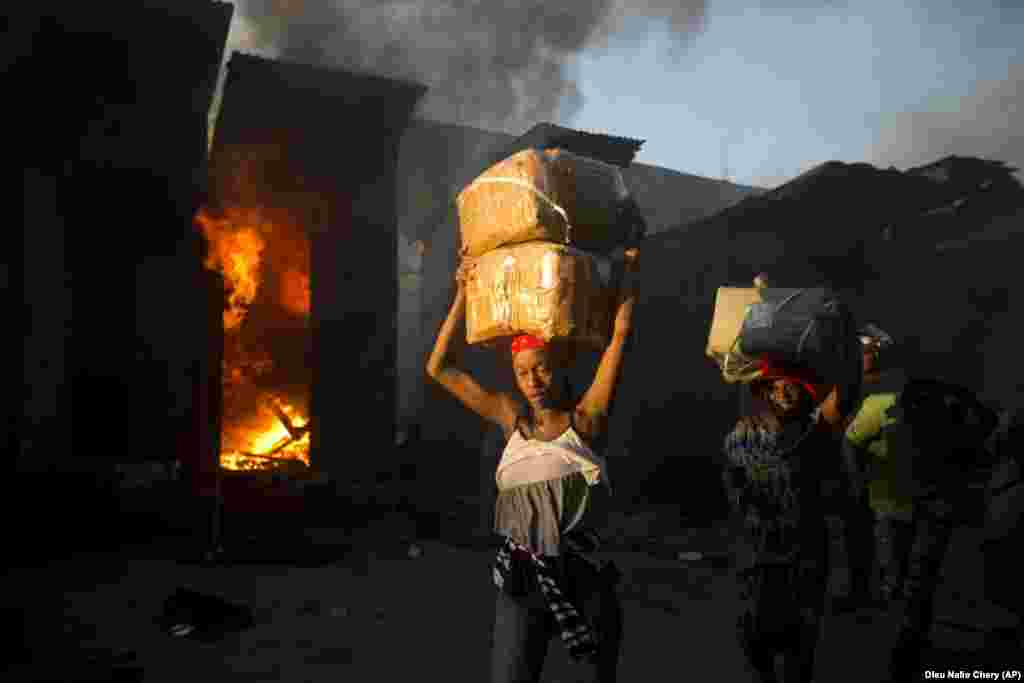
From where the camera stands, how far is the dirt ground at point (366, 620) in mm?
4895

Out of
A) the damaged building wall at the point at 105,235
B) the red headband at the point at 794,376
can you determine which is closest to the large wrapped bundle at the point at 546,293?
the red headband at the point at 794,376

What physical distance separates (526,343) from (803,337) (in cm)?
171

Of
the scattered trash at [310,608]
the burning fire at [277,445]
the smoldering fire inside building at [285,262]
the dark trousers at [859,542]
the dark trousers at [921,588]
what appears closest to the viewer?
the dark trousers at [921,588]

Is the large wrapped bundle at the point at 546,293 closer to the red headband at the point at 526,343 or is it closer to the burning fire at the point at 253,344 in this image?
the red headband at the point at 526,343

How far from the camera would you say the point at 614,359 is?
9.73 feet

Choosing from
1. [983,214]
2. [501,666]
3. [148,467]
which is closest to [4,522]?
[148,467]

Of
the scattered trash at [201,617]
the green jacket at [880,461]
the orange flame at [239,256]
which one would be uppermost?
the orange flame at [239,256]

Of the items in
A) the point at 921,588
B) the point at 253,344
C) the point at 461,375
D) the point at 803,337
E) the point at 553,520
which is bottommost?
the point at 921,588

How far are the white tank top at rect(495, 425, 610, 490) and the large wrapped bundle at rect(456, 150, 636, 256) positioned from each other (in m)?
0.79

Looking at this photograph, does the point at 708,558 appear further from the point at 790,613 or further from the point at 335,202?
the point at 335,202

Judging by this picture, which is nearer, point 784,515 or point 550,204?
point 550,204

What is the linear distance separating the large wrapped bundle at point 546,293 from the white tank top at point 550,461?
1.36 ft

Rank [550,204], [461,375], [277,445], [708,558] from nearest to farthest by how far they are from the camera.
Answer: [550,204]
[461,375]
[708,558]
[277,445]

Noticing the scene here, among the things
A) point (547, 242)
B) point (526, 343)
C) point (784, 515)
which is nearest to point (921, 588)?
point (784, 515)
